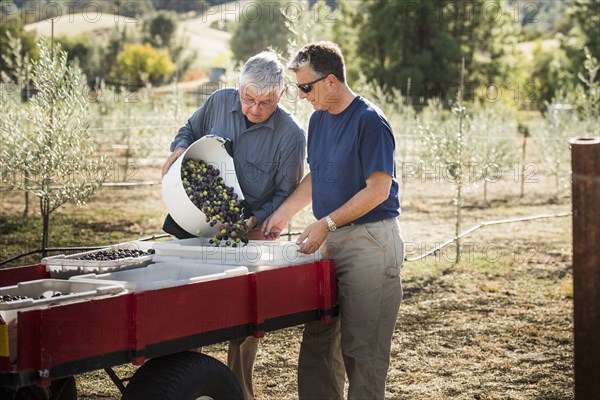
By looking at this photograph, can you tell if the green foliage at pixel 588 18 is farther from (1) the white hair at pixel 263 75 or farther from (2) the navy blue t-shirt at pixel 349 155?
(2) the navy blue t-shirt at pixel 349 155

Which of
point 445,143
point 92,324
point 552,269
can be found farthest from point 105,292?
point 445,143

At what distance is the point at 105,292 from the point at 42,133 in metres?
6.21

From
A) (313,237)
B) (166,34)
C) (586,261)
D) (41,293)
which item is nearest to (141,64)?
(166,34)

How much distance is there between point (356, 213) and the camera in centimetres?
430

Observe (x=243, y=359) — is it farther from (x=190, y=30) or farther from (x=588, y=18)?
(x=190, y=30)

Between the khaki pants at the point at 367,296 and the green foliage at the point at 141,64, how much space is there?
43932mm

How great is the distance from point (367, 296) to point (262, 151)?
3.69 ft

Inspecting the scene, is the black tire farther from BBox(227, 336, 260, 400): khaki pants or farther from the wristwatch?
BBox(227, 336, 260, 400): khaki pants

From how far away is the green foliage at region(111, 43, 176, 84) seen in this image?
48.6 m

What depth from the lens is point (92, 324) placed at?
341 centimetres

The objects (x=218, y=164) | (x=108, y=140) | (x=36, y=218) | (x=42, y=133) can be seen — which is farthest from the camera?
(x=108, y=140)

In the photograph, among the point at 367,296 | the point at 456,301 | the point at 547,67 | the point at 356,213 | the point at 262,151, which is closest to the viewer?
the point at 356,213

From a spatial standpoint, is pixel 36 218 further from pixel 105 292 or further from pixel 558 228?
pixel 105 292

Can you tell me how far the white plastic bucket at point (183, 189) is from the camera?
458 centimetres
